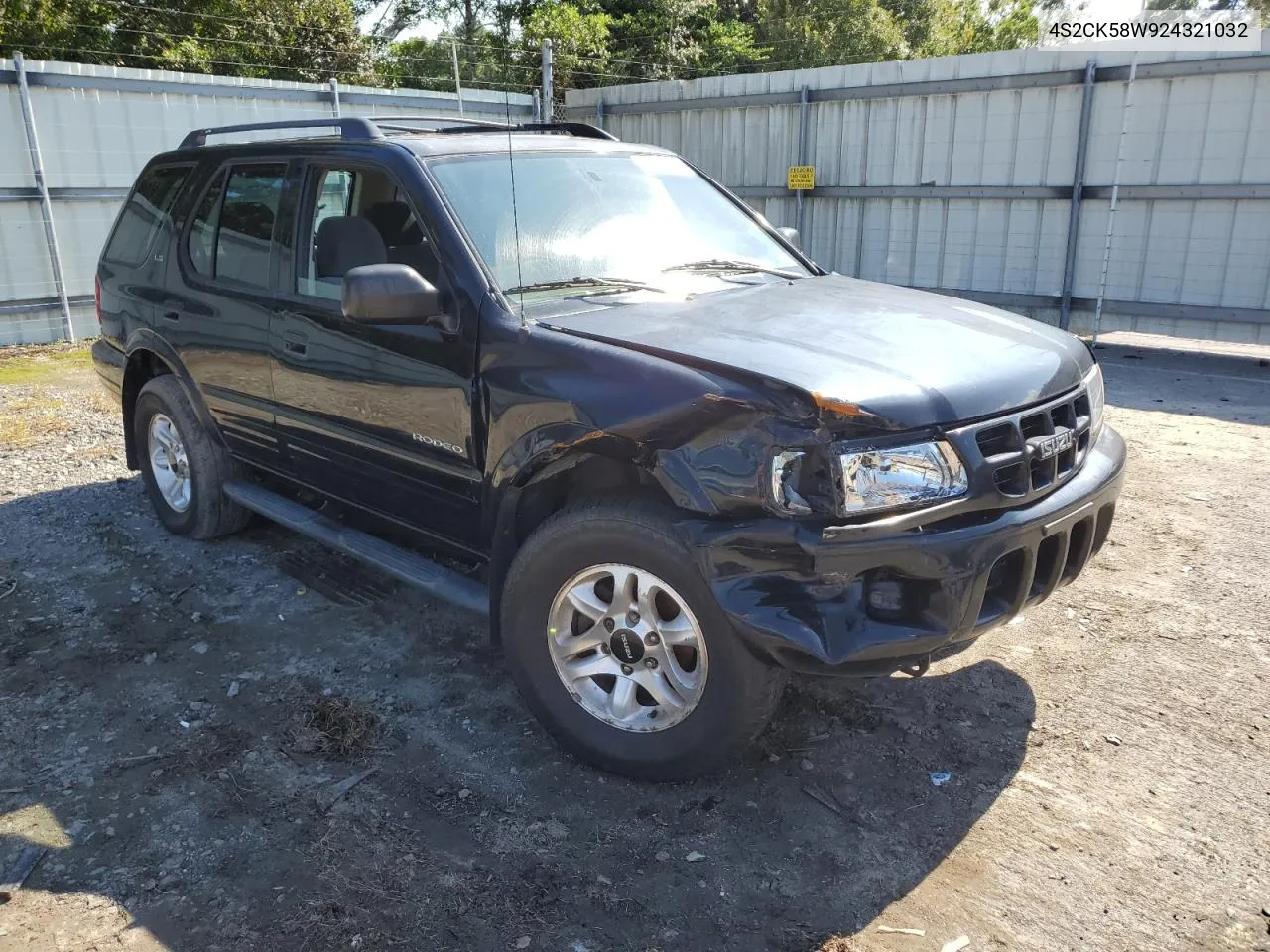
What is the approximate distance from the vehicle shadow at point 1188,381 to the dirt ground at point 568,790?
374 centimetres

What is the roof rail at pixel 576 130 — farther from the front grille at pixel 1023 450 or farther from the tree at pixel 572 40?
the tree at pixel 572 40

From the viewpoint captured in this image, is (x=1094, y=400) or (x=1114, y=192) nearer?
(x=1094, y=400)

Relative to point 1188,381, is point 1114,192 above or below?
above

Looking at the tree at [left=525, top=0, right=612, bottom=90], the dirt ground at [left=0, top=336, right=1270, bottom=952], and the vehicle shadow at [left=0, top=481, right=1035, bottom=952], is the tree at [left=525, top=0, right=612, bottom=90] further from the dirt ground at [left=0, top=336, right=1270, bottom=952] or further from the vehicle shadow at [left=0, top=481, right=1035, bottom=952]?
the vehicle shadow at [left=0, top=481, right=1035, bottom=952]

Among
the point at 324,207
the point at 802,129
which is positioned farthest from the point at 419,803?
the point at 802,129

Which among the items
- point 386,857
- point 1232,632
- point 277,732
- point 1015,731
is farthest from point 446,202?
point 1232,632

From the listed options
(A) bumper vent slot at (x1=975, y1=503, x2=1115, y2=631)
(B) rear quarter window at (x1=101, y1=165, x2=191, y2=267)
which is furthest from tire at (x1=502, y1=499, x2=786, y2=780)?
(B) rear quarter window at (x1=101, y1=165, x2=191, y2=267)

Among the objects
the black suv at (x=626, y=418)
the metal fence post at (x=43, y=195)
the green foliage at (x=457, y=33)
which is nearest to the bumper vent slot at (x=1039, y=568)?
the black suv at (x=626, y=418)

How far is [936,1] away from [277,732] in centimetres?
2626

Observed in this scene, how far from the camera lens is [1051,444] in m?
2.86

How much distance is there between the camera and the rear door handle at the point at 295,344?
13.0 feet

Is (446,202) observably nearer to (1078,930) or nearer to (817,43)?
(1078,930)

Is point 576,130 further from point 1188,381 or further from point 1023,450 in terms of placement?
point 1188,381

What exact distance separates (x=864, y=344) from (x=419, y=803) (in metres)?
1.98
